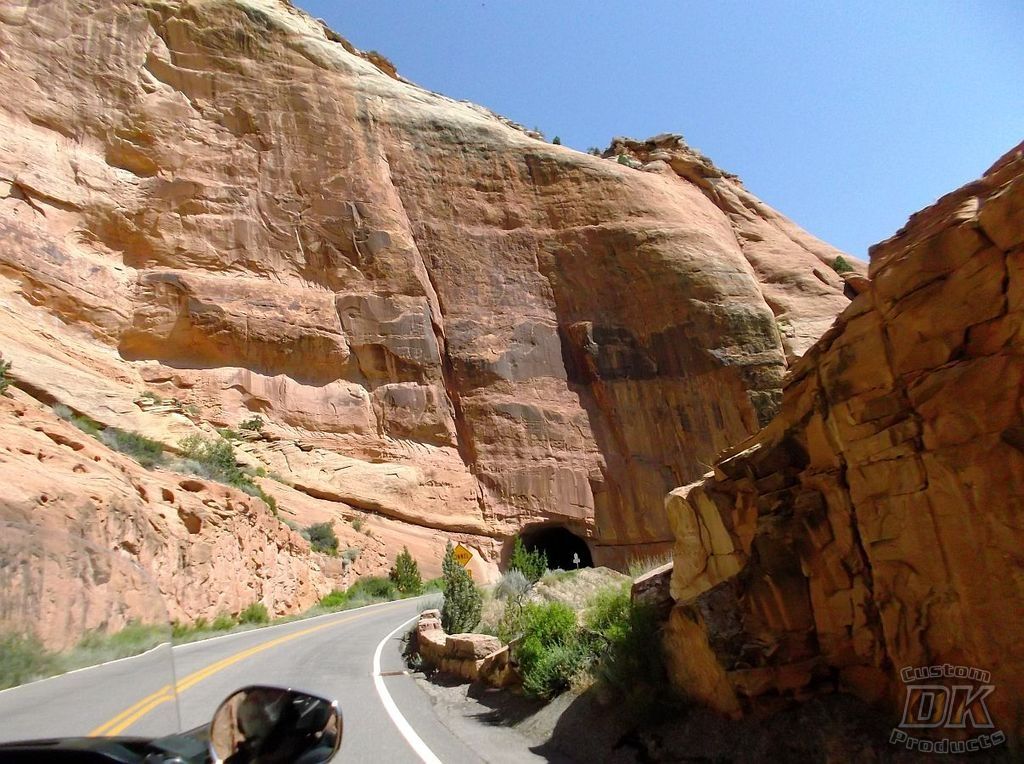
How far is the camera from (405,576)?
28.6 metres

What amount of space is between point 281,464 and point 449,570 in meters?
17.9

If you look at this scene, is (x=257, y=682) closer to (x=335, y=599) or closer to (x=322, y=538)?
(x=335, y=599)

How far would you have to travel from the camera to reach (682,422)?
39.3 m

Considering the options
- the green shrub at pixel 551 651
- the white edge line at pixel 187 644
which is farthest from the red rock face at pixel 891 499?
the white edge line at pixel 187 644

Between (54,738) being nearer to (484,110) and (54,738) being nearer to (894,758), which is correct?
(894,758)

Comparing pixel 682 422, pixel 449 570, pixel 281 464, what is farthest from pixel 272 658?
pixel 682 422

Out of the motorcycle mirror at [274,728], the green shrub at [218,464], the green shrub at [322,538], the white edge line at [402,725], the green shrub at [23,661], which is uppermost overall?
the green shrub at [218,464]

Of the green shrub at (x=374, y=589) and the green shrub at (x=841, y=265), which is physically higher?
the green shrub at (x=841, y=265)

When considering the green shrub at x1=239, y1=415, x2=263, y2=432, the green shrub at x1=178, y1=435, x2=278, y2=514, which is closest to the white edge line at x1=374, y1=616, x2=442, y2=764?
the green shrub at x1=178, y1=435, x2=278, y2=514

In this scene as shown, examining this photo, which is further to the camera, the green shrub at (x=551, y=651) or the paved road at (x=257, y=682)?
the green shrub at (x=551, y=651)

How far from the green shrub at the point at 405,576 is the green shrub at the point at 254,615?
26.4 ft

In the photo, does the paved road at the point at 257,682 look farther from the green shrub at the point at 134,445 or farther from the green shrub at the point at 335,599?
the green shrub at the point at 134,445

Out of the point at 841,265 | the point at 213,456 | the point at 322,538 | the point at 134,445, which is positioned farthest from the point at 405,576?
the point at 841,265

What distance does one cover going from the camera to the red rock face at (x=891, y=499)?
4.76 meters
